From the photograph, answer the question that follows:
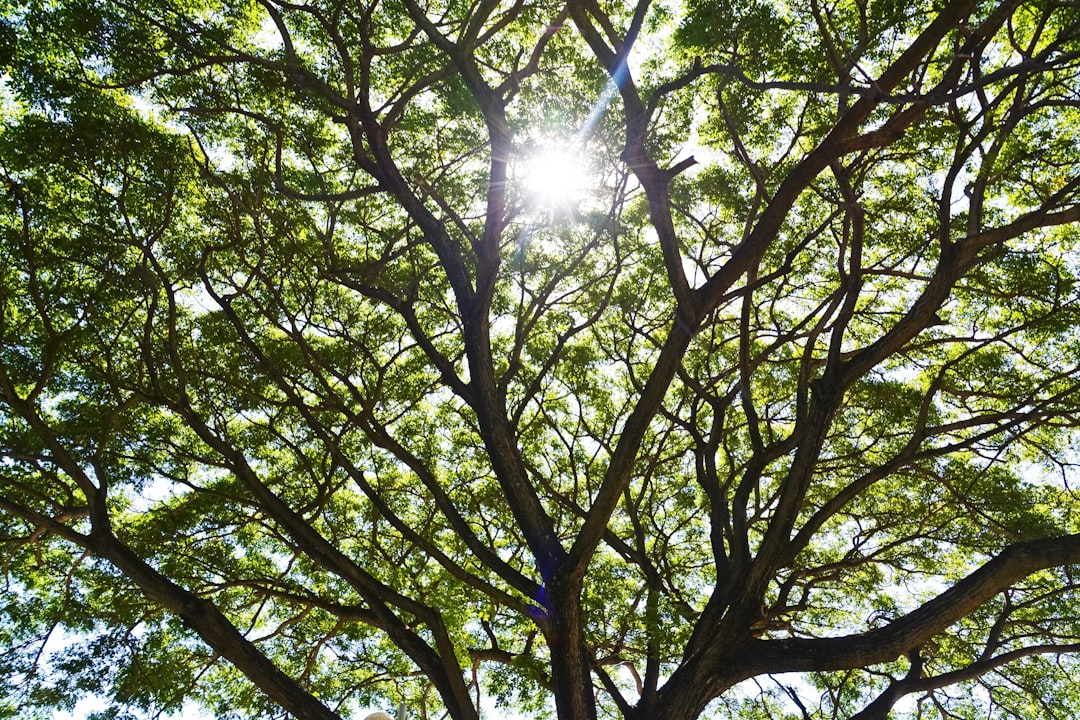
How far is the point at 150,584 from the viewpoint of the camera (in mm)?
5480

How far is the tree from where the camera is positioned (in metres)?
5.52

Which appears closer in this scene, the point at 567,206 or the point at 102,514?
the point at 102,514

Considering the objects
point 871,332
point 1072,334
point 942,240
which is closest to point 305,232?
point 942,240

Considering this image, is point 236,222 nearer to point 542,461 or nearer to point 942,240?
point 542,461

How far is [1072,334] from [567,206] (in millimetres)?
4753

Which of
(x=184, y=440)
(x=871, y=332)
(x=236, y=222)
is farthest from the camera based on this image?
(x=871, y=332)

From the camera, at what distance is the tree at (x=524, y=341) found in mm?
5520

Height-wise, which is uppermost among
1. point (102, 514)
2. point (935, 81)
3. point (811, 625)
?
point (935, 81)

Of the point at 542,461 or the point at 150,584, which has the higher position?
the point at 542,461

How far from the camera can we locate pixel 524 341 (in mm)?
7555

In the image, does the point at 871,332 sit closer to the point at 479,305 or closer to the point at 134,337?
the point at 479,305

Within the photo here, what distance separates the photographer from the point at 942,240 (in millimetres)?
5402

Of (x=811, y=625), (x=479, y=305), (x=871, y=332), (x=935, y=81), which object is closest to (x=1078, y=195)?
(x=935, y=81)

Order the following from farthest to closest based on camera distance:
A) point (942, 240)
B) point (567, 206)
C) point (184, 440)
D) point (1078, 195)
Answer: point (184, 440), point (567, 206), point (1078, 195), point (942, 240)
